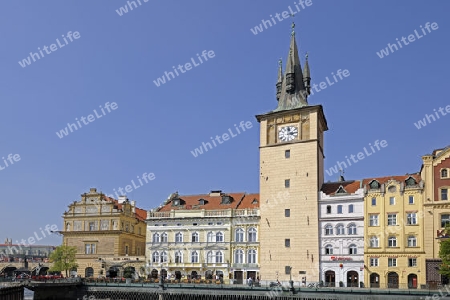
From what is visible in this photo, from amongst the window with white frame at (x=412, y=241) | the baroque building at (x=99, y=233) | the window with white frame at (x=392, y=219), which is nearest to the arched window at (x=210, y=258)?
the baroque building at (x=99, y=233)

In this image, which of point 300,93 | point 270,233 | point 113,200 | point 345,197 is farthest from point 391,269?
point 113,200

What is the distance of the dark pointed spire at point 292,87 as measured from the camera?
2731 inches

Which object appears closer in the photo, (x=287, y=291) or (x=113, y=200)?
(x=287, y=291)

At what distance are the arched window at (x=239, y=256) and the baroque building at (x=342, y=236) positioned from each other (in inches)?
424

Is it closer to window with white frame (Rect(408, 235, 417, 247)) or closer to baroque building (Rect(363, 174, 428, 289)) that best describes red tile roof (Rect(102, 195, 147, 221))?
baroque building (Rect(363, 174, 428, 289))

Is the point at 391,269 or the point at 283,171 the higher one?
the point at 283,171

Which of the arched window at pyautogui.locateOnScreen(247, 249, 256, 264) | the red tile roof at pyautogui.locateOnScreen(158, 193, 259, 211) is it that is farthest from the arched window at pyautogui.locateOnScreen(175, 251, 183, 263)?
the arched window at pyautogui.locateOnScreen(247, 249, 256, 264)

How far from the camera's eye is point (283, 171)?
6600 centimetres

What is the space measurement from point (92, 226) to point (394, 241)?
45.3 meters

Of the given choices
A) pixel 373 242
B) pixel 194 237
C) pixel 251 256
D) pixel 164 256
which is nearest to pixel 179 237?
pixel 194 237

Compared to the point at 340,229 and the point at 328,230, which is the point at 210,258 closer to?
the point at 328,230

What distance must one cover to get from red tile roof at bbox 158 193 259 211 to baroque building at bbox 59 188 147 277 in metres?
8.74

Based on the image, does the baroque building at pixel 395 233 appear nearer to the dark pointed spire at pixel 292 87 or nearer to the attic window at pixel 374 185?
the attic window at pixel 374 185

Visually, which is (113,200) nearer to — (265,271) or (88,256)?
(88,256)
